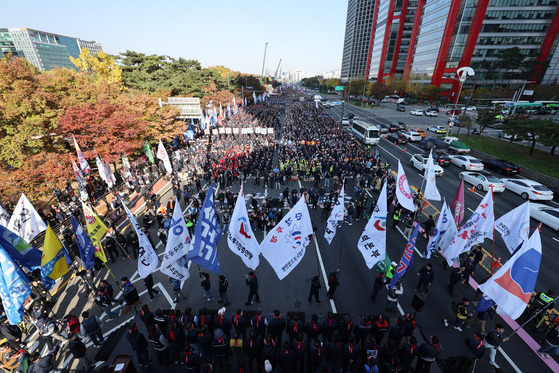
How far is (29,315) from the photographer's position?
1041 centimetres

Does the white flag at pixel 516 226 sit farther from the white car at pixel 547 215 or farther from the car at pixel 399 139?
the car at pixel 399 139

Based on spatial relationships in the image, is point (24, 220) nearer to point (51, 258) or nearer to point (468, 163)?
point (51, 258)

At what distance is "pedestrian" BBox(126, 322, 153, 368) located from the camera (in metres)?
7.76

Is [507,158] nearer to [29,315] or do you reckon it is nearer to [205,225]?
[205,225]

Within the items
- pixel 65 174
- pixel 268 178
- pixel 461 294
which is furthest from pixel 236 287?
pixel 65 174

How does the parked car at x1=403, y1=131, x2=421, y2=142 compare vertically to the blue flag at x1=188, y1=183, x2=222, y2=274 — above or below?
below

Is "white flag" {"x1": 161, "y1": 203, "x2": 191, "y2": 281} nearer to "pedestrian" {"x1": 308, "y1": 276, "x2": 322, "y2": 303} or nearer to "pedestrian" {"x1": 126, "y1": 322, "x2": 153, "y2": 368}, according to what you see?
"pedestrian" {"x1": 126, "y1": 322, "x2": 153, "y2": 368}

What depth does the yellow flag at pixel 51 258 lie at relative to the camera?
9335mm

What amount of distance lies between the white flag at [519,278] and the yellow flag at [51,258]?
53.5 feet

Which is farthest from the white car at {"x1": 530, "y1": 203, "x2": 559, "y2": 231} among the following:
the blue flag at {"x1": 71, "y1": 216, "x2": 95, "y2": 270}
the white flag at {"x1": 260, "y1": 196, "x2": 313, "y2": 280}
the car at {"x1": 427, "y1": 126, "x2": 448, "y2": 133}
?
the car at {"x1": 427, "y1": 126, "x2": 448, "y2": 133}

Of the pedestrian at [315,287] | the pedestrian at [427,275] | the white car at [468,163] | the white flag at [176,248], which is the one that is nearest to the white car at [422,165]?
the white car at [468,163]

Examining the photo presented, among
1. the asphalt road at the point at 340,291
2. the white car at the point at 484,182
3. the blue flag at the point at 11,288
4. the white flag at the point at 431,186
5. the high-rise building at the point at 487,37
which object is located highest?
the high-rise building at the point at 487,37

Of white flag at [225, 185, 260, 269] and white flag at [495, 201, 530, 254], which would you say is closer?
white flag at [225, 185, 260, 269]

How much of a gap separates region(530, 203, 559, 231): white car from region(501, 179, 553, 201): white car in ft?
10.4
